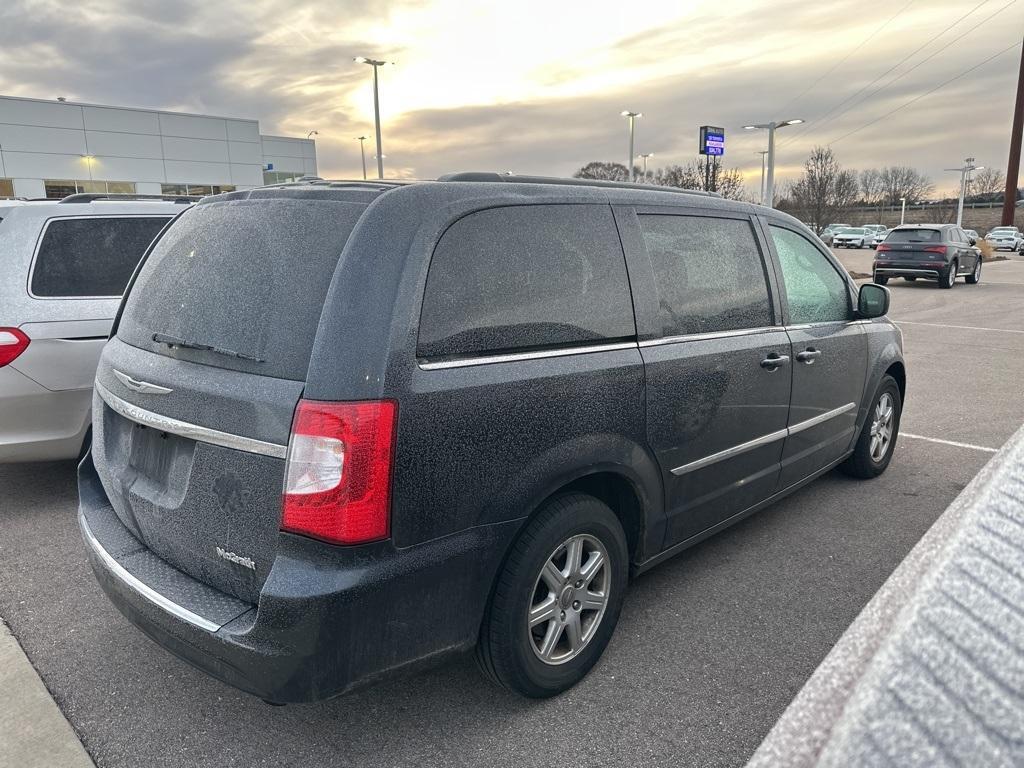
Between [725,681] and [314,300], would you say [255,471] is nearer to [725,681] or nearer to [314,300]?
[314,300]

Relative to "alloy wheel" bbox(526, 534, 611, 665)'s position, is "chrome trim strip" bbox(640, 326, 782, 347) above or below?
above

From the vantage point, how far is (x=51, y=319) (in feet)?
14.7

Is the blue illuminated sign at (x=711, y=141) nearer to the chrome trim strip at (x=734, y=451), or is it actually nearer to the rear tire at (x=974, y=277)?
the rear tire at (x=974, y=277)

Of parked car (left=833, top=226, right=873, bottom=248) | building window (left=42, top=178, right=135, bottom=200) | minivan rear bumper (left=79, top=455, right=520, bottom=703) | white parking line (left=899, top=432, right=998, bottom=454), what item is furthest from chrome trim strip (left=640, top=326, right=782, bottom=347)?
parked car (left=833, top=226, right=873, bottom=248)

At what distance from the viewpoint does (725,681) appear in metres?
2.90

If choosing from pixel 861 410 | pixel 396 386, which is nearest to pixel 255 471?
pixel 396 386

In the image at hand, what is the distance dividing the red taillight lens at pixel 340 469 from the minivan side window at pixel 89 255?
334 centimetres

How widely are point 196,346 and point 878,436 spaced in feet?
14.5

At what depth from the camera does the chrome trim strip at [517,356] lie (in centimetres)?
229

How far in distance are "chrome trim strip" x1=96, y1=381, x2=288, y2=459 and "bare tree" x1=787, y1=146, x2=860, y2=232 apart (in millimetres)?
51497

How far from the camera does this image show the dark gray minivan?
217cm

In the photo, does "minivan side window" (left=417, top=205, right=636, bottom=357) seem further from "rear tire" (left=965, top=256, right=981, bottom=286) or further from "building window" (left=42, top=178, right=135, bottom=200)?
"building window" (left=42, top=178, right=135, bottom=200)

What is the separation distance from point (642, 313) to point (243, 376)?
1.55m

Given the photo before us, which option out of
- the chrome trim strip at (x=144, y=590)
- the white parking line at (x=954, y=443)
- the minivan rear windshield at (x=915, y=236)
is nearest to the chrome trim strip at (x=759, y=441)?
the chrome trim strip at (x=144, y=590)
